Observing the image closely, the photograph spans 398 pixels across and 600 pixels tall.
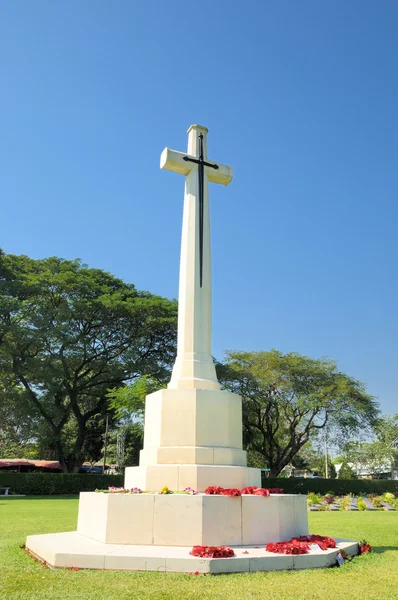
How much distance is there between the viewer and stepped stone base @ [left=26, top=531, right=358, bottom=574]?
5.70 metres

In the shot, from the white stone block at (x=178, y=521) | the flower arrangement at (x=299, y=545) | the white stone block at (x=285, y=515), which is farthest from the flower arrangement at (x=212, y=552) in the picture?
the white stone block at (x=285, y=515)

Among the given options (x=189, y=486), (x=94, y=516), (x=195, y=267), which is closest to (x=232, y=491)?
(x=189, y=486)

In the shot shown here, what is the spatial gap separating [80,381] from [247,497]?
2671 cm

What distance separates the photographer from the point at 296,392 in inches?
1345

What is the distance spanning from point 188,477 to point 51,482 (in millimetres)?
22361

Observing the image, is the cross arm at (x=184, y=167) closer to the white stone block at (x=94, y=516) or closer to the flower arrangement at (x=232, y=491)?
the flower arrangement at (x=232, y=491)

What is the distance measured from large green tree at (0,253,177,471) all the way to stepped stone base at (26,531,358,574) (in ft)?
70.0

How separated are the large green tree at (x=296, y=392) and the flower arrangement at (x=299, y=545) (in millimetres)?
26018

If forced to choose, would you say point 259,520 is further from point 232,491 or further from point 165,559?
point 165,559

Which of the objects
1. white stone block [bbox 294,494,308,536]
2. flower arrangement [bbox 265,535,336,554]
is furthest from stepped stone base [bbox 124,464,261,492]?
flower arrangement [bbox 265,535,336,554]

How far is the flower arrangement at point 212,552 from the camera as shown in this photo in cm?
588

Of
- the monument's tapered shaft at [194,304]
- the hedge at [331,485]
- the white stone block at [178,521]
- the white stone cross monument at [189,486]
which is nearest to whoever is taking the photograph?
the white stone cross monument at [189,486]

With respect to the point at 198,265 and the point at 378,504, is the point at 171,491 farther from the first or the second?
the point at 378,504

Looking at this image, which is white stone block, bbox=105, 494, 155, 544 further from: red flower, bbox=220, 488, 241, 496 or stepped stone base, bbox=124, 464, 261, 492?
red flower, bbox=220, 488, 241, 496
